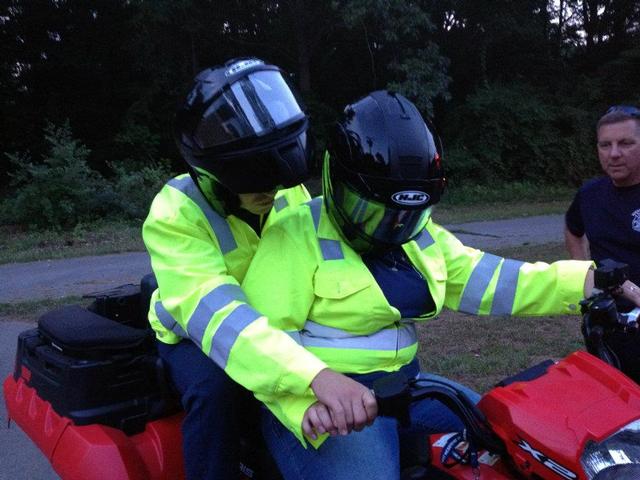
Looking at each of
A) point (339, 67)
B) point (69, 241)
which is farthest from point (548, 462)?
point (339, 67)

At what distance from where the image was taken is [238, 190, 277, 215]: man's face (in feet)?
7.76

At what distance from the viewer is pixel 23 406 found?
8.85 ft

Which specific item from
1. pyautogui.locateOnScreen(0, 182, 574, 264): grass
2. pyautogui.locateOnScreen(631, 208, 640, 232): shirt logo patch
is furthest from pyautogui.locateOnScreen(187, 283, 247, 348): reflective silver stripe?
pyautogui.locateOnScreen(0, 182, 574, 264): grass

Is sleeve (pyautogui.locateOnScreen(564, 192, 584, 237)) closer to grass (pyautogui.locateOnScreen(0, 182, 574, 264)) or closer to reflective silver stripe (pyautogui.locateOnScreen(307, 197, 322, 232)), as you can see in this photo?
reflective silver stripe (pyautogui.locateOnScreen(307, 197, 322, 232))

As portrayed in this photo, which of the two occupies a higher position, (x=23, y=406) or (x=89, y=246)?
(x=23, y=406)

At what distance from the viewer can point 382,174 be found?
2.00 meters

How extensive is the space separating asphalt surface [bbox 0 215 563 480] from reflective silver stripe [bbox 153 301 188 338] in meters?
1.99

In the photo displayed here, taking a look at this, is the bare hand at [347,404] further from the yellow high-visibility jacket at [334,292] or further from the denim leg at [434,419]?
the denim leg at [434,419]

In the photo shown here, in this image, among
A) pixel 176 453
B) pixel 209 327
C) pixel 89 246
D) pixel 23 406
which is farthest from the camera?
pixel 89 246

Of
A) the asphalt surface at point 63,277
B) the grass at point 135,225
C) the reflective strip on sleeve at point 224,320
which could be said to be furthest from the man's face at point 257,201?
the grass at point 135,225

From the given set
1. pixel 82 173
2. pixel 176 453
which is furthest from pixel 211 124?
pixel 82 173

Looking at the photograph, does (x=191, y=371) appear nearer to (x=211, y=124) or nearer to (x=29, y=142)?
(x=211, y=124)

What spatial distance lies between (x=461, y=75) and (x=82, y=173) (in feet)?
41.3

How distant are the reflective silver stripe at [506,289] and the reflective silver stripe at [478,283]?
40mm
